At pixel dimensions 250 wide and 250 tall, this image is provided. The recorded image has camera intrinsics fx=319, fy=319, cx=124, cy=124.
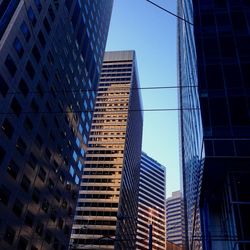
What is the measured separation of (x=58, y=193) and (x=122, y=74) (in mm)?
106014

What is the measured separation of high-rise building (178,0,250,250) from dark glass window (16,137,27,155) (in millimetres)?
21029

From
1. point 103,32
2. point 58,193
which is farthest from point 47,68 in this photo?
point 103,32

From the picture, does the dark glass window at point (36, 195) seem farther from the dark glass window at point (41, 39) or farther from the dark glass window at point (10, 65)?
the dark glass window at point (41, 39)

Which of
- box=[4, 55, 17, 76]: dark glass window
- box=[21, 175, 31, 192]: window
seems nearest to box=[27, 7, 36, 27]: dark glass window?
box=[4, 55, 17, 76]: dark glass window

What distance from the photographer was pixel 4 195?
113ft

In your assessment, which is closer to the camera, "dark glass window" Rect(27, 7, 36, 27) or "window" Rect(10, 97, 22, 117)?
"window" Rect(10, 97, 22, 117)

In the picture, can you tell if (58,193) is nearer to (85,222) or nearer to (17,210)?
(17,210)

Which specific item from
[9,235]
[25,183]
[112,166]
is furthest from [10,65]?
[112,166]

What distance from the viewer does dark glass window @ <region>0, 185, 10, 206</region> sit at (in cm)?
3391

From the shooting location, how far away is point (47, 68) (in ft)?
152

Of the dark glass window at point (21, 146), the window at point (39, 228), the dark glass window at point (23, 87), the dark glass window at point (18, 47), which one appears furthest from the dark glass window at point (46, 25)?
the window at point (39, 228)

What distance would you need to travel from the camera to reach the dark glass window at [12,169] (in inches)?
1398

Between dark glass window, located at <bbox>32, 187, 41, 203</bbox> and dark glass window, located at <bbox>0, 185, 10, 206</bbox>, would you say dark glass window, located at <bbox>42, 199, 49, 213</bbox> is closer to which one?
dark glass window, located at <bbox>32, 187, 41, 203</bbox>

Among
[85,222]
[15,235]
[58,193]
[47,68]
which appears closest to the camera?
[15,235]
